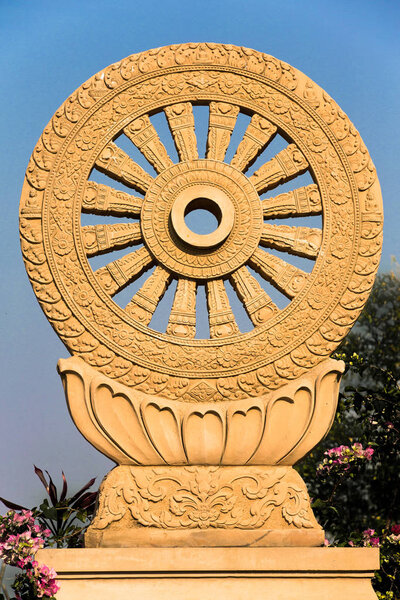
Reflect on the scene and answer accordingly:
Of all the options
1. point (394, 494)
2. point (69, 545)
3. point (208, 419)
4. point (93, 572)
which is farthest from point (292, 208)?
point (394, 494)

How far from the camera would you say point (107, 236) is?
5.80 m

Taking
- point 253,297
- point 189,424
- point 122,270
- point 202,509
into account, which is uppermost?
point 122,270

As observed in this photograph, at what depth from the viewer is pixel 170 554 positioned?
16.4 ft

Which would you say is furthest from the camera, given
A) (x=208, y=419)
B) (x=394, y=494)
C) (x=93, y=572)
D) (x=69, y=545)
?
(x=394, y=494)

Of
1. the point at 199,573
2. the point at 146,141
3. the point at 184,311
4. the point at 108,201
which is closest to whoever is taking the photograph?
the point at 199,573

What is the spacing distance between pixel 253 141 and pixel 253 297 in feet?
4.06

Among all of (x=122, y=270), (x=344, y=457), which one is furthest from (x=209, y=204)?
(x=344, y=457)

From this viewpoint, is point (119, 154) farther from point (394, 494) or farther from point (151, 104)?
point (394, 494)

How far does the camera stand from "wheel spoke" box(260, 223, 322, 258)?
5.82 metres

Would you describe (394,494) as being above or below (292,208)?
below

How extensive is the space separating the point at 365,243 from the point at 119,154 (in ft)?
6.60

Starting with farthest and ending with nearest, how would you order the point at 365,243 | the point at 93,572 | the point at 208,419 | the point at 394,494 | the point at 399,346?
the point at 399,346
the point at 394,494
the point at 365,243
the point at 208,419
the point at 93,572

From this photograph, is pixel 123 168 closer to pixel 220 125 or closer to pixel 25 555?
pixel 220 125

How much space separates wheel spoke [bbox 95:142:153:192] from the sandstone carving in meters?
0.02
